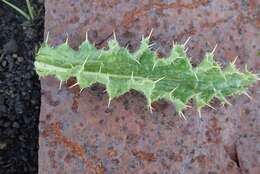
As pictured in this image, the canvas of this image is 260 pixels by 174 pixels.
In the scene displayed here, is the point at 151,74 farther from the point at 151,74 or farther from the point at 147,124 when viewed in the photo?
the point at 147,124

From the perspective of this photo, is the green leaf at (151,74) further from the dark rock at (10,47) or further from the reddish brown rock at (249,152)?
the dark rock at (10,47)

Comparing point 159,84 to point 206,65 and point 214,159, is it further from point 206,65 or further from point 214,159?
point 214,159

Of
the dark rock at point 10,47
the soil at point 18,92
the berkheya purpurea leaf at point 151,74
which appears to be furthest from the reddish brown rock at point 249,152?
the dark rock at point 10,47

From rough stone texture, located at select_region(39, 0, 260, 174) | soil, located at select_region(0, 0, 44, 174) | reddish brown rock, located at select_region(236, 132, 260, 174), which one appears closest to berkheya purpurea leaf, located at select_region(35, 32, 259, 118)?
rough stone texture, located at select_region(39, 0, 260, 174)

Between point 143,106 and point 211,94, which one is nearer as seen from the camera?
point 211,94

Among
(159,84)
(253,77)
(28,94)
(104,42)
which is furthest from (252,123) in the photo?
(28,94)

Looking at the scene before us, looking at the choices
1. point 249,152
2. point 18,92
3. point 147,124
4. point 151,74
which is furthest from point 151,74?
point 18,92
